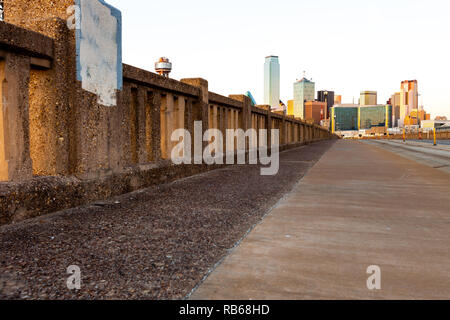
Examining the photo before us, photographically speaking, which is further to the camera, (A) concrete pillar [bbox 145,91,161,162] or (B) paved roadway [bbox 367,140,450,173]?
(B) paved roadway [bbox 367,140,450,173]

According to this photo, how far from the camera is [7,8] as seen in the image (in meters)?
4.34

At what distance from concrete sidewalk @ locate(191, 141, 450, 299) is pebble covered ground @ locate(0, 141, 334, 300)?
0.75 feet

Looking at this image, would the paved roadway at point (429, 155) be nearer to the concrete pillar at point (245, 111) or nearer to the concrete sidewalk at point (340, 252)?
the concrete pillar at point (245, 111)

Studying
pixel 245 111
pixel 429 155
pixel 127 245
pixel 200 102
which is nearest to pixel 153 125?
pixel 200 102

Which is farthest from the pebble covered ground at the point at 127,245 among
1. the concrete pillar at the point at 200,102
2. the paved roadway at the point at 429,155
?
→ the paved roadway at the point at 429,155

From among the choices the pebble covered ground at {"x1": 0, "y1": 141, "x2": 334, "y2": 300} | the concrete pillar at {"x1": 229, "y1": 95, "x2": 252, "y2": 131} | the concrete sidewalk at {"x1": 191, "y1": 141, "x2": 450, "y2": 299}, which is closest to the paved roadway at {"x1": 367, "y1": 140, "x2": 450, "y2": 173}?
the concrete pillar at {"x1": 229, "y1": 95, "x2": 252, "y2": 131}

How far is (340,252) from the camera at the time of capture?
8.46 ft

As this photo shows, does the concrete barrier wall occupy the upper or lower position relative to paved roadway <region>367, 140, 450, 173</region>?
upper

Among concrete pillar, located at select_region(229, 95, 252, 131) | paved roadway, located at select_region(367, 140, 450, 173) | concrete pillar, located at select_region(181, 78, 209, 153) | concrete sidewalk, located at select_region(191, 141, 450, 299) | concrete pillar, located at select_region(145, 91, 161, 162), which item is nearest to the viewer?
concrete sidewalk, located at select_region(191, 141, 450, 299)

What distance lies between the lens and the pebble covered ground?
80.0 inches

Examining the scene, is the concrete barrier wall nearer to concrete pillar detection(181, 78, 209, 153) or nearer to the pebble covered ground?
the pebble covered ground

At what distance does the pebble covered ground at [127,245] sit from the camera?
6.66 ft

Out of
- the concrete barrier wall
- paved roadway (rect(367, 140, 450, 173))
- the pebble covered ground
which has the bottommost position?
the pebble covered ground
